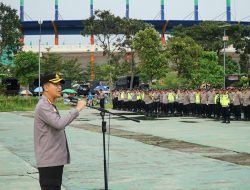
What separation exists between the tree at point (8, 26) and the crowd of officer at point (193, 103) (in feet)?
81.9

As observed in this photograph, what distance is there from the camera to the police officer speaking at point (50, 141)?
5160 millimetres

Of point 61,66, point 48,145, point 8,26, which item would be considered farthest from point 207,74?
point 48,145

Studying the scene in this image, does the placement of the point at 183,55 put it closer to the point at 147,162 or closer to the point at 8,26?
the point at 8,26

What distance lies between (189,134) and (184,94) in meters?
13.3

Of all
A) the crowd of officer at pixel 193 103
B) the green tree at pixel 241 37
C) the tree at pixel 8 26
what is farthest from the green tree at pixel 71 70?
the crowd of officer at pixel 193 103

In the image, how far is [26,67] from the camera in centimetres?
6238

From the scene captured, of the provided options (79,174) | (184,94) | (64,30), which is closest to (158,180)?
(79,174)

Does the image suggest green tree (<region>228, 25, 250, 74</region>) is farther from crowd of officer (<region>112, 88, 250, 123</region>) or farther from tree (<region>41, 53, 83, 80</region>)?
crowd of officer (<region>112, 88, 250, 123</region>)

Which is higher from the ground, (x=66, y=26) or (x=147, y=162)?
(x=66, y=26)

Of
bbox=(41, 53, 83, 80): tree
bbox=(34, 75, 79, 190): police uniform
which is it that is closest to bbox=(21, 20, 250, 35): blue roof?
bbox=(41, 53, 83, 80): tree

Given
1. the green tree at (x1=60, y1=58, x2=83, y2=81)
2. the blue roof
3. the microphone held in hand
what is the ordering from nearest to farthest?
the microphone held in hand < the green tree at (x1=60, y1=58, x2=83, y2=81) < the blue roof

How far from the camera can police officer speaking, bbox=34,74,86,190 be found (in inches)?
203

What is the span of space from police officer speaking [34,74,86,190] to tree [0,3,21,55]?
179 ft

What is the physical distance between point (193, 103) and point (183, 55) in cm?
2307
